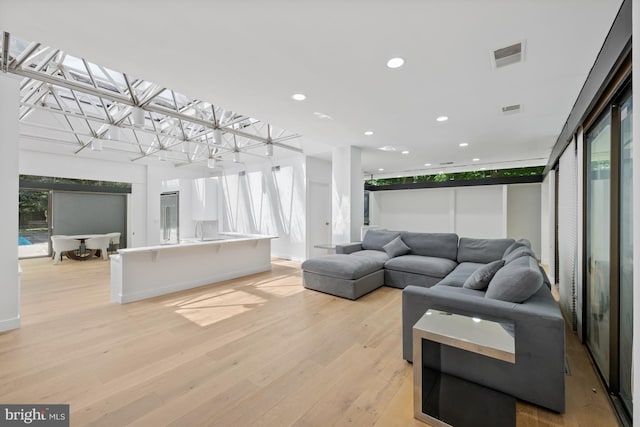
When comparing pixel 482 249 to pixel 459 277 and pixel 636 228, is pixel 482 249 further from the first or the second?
pixel 636 228

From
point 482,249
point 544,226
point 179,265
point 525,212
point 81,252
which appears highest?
point 525,212

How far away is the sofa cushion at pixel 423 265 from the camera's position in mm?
4262

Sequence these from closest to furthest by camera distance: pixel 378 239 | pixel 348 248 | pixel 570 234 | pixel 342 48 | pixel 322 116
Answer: pixel 342 48, pixel 570 234, pixel 322 116, pixel 348 248, pixel 378 239

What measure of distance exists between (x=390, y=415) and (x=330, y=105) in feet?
10.8

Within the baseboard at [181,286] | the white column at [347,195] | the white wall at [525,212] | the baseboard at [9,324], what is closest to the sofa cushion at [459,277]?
the white column at [347,195]

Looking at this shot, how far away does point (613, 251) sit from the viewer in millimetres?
1906

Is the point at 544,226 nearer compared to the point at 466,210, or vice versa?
the point at 544,226

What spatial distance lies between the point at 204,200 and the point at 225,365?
7163 mm

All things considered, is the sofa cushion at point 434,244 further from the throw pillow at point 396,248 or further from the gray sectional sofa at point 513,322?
the gray sectional sofa at point 513,322

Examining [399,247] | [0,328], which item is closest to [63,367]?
[0,328]

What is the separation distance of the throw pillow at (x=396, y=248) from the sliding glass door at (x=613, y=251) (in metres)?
2.89

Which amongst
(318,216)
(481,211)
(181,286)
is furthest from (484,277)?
(481,211)

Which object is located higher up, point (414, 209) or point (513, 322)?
point (414, 209)

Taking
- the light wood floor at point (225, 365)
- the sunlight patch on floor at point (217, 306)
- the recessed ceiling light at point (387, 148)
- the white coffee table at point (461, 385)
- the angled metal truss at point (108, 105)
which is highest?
the angled metal truss at point (108, 105)
